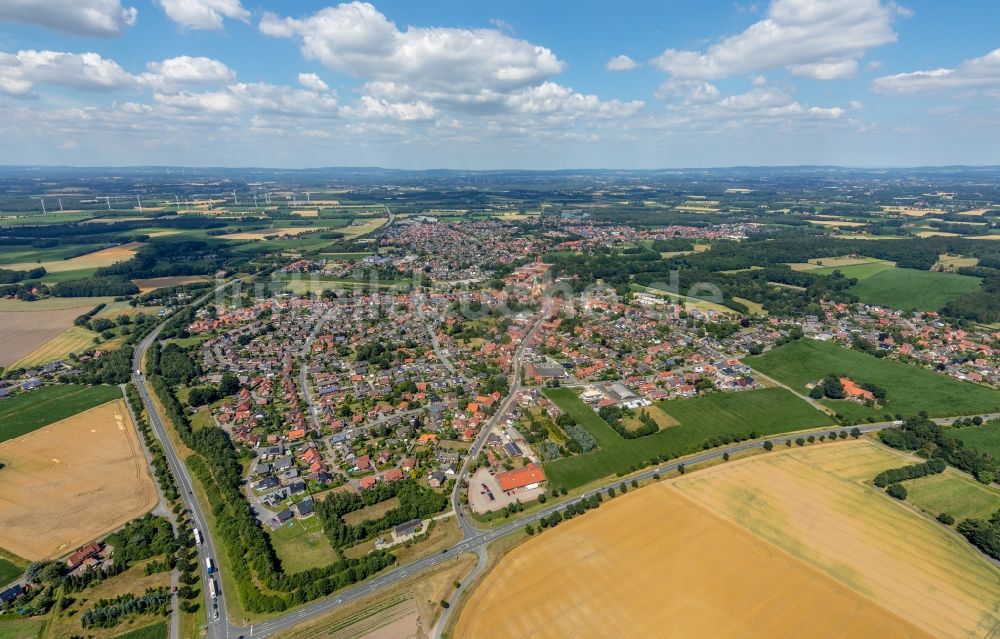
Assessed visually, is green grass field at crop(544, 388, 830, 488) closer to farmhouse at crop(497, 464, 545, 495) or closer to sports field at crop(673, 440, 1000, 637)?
farmhouse at crop(497, 464, 545, 495)

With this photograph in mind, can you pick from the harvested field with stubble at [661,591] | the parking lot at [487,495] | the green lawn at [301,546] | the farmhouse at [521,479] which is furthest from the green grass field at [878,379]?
the green lawn at [301,546]

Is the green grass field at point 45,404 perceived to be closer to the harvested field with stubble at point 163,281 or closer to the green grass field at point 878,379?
the harvested field with stubble at point 163,281

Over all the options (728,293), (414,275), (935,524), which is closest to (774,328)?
(728,293)

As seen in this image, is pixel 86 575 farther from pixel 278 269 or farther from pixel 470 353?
pixel 278 269

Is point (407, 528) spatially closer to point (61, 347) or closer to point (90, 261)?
point (61, 347)

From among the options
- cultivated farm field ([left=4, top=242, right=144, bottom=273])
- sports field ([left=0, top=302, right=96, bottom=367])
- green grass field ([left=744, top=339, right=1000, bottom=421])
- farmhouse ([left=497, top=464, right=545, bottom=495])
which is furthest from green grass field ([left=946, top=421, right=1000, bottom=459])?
cultivated farm field ([left=4, top=242, right=144, bottom=273])

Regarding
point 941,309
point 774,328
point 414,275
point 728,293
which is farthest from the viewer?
point 414,275

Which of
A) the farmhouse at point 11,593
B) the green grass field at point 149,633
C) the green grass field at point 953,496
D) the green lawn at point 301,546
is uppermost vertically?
the green grass field at point 953,496

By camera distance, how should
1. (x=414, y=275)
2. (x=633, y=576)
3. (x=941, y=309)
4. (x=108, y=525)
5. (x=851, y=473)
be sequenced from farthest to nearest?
1. (x=414, y=275)
2. (x=941, y=309)
3. (x=851, y=473)
4. (x=108, y=525)
5. (x=633, y=576)
